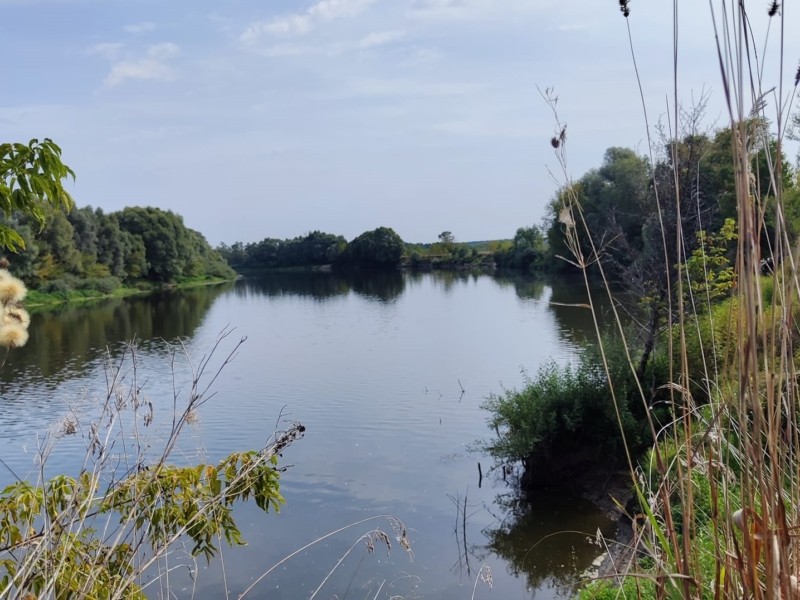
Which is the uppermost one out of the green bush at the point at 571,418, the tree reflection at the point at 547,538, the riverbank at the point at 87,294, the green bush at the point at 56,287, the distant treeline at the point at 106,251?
the distant treeline at the point at 106,251

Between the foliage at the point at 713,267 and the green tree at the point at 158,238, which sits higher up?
the green tree at the point at 158,238

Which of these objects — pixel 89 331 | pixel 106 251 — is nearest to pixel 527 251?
pixel 106 251

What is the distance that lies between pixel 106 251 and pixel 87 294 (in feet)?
18.6

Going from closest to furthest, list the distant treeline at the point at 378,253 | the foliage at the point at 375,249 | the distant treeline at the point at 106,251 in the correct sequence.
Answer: the distant treeline at the point at 106,251
the distant treeline at the point at 378,253
the foliage at the point at 375,249

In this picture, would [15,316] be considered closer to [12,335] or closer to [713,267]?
[12,335]

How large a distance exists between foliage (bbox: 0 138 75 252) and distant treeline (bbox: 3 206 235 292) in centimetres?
3225

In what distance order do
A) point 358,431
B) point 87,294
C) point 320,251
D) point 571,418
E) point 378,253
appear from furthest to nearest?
point 320,251 < point 378,253 < point 87,294 < point 358,431 < point 571,418

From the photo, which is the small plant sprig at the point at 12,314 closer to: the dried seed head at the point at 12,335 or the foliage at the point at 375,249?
the dried seed head at the point at 12,335

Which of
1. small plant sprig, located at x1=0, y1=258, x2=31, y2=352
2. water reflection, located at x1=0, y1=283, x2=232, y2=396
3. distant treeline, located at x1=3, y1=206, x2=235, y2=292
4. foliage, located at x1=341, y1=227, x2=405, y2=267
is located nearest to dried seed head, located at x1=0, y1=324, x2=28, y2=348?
small plant sprig, located at x1=0, y1=258, x2=31, y2=352

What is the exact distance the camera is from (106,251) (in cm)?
5503

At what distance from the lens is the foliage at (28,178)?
233 centimetres

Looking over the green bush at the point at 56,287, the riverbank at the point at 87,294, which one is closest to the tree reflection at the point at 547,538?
the riverbank at the point at 87,294

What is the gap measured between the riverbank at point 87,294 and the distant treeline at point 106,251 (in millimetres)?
413

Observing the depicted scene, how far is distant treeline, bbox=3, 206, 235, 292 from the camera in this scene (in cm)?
4519
